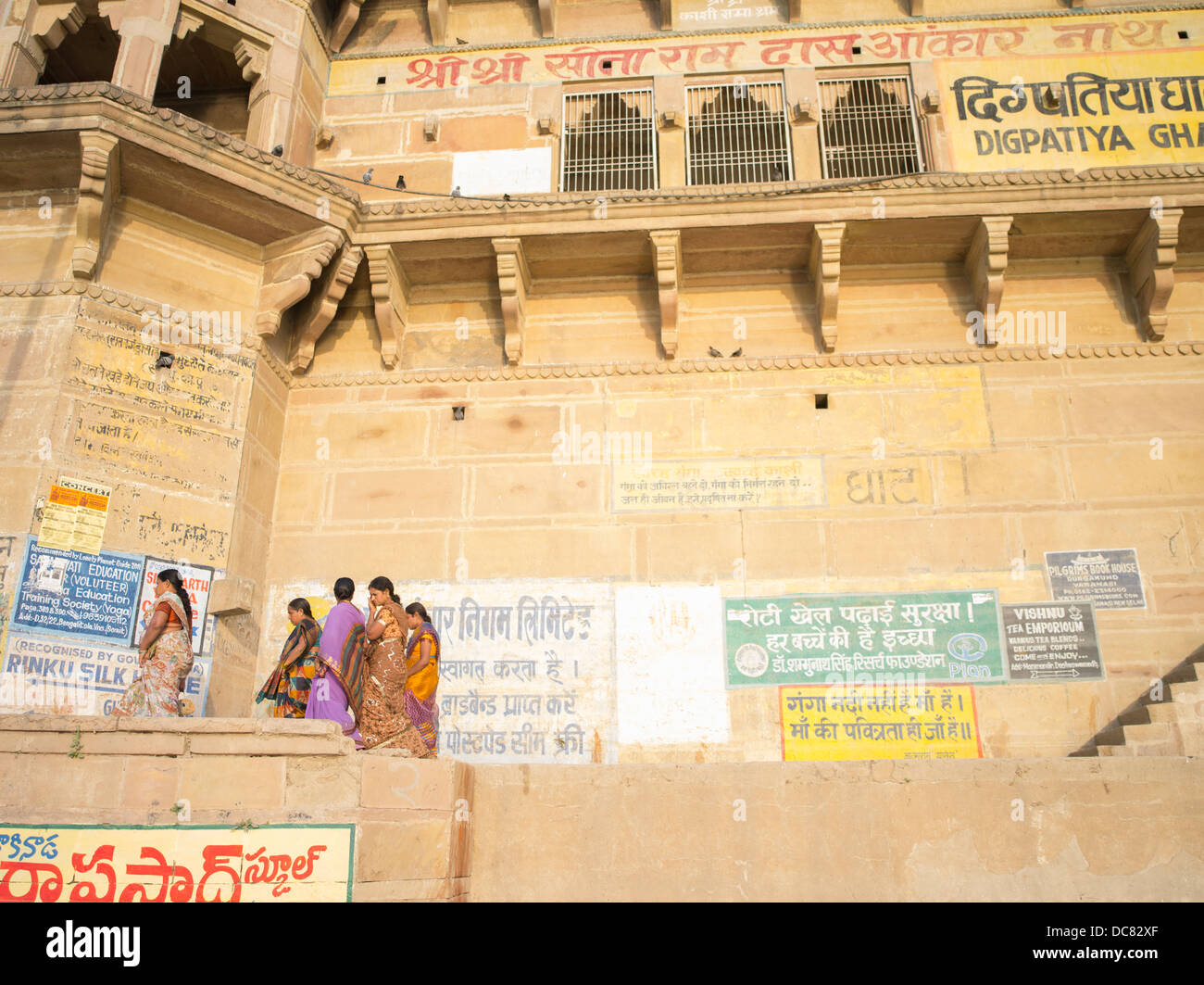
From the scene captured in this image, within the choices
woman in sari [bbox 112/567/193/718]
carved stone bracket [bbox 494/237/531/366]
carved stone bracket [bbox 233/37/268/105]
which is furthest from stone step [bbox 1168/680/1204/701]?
carved stone bracket [bbox 233/37/268/105]

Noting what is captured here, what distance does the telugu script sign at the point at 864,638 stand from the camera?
8.59 m

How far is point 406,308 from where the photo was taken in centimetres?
1045

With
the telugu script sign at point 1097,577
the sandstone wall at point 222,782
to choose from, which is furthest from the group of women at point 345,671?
the telugu script sign at point 1097,577

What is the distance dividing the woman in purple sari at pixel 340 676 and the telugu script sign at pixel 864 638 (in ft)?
11.2

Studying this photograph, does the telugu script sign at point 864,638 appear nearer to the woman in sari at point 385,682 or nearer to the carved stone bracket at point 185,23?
the woman in sari at point 385,682

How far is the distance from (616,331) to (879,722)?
14.8ft

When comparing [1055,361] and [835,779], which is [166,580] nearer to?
[835,779]

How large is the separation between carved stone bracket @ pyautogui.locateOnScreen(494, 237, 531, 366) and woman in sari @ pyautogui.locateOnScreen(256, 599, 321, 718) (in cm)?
397

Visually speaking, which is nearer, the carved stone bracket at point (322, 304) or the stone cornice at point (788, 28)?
the carved stone bracket at point (322, 304)

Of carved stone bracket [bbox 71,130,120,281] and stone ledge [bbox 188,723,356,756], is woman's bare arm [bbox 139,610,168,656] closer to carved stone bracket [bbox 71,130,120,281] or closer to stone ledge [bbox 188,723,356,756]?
stone ledge [bbox 188,723,356,756]

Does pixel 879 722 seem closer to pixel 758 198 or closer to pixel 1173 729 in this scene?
pixel 1173 729

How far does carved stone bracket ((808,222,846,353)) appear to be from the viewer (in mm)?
9500

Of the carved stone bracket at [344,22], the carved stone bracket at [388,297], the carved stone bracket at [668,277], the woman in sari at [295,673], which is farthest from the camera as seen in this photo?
the carved stone bracket at [344,22]

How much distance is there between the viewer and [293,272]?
31.1 feet
